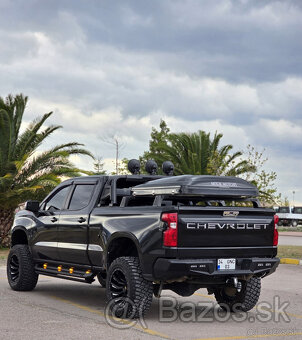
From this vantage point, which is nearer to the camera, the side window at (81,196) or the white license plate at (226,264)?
the white license plate at (226,264)

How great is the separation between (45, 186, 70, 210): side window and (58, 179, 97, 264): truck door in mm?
290

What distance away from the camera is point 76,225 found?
31.3 ft

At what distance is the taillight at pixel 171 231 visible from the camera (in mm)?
7715

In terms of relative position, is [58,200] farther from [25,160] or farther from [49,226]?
[25,160]

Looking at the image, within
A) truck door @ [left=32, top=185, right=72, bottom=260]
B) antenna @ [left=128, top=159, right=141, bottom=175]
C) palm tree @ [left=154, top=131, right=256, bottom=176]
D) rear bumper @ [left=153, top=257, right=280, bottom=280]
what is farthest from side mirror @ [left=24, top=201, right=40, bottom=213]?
palm tree @ [left=154, top=131, right=256, bottom=176]

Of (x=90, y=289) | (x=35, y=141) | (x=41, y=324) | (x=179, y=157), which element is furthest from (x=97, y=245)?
(x=179, y=157)

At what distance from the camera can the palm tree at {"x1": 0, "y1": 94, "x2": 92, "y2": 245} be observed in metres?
Answer: 23.0

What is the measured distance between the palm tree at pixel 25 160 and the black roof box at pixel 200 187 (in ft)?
48.6

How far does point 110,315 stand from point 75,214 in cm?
184

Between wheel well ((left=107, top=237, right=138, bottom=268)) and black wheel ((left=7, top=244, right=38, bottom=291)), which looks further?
black wheel ((left=7, top=244, right=38, bottom=291))

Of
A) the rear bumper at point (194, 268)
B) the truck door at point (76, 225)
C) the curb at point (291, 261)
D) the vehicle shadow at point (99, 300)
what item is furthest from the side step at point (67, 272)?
the curb at point (291, 261)

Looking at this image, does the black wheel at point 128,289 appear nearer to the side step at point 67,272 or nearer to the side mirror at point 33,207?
the side step at point 67,272

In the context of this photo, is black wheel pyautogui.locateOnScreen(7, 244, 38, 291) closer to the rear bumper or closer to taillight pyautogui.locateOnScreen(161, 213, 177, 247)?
the rear bumper

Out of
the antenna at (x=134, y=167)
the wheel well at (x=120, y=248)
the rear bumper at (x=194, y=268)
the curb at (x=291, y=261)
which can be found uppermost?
the antenna at (x=134, y=167)
